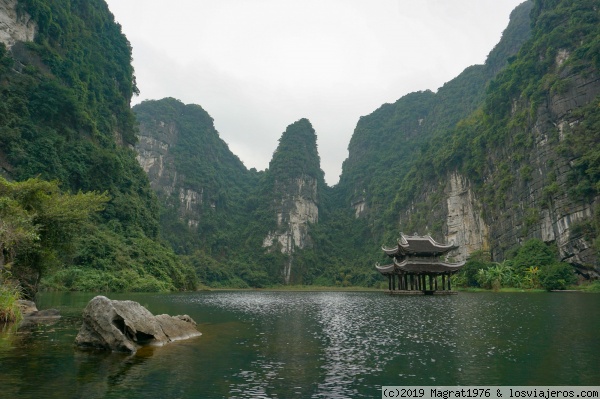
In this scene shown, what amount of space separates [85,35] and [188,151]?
252ft

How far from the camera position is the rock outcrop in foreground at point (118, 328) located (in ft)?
43.6

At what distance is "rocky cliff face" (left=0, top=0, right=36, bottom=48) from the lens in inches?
2328

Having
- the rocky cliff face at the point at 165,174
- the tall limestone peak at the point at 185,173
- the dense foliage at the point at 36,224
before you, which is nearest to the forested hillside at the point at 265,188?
the dense foliage at the point at 36,224

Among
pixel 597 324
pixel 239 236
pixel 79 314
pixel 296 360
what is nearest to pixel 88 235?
pixel 79 314

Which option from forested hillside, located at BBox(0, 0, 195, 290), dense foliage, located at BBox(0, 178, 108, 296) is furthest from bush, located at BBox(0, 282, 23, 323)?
forested hillside, located at BBox(0, 0, 195, 290)

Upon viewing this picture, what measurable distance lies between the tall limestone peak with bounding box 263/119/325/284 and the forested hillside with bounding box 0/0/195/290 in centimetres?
6274

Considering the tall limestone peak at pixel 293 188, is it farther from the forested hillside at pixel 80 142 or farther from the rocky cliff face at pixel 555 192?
the rocky cliff face at pixel 555 192

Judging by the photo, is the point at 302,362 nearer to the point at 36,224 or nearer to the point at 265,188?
the point at 36,224

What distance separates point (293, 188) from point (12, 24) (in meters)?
98.5

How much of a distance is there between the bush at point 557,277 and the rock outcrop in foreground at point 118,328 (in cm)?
5482

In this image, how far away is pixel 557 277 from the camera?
182 feet

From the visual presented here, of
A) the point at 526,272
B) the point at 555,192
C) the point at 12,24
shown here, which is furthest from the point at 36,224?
the point at 555,192

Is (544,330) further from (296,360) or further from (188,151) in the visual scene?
(188,151)

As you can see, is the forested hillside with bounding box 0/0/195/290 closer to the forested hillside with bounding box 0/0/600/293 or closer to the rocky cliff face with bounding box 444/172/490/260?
the forested hillside with bounding box 0/0/600/293
